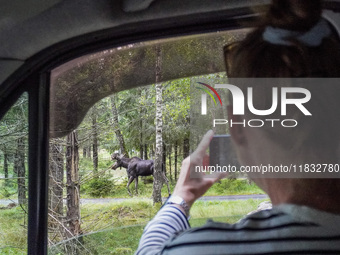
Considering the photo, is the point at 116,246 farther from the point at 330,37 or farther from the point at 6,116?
the point at 330,37

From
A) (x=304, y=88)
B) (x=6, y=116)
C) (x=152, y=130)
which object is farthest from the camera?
(x=152, y=130)

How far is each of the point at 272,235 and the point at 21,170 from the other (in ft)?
2.99

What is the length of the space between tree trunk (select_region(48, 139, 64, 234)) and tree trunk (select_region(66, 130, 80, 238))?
25 millimetres

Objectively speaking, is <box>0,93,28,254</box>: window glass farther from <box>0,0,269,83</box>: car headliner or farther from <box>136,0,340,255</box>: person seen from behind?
<box>136,0,340,255</box>: person seen from behind

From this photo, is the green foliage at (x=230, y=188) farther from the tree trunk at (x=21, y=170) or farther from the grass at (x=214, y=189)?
the tree trunk at (x=21, y=170)

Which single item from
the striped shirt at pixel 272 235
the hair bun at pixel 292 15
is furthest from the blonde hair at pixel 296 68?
the striped shirt at pixel 272 235

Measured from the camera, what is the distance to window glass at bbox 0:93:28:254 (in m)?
1.29

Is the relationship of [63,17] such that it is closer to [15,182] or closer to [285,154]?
[15,182]

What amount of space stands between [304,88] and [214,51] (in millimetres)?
583

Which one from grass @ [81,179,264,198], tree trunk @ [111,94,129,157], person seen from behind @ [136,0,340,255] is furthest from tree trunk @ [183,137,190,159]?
person seen from behind @ [136,0,340,255]

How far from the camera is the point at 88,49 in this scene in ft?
4.41

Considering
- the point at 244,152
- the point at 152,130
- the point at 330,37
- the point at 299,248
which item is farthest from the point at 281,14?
the point at 152,130

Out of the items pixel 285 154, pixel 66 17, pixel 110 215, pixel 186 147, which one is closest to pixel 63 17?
pixel 66 17

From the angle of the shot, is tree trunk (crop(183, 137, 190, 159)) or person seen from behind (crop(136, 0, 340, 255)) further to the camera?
tree trunk (crop(183, 137, 190, 159))
